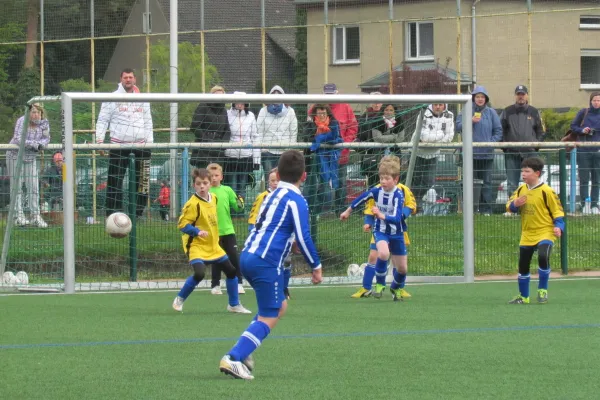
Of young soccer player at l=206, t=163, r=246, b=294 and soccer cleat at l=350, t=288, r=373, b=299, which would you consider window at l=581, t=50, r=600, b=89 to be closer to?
soccer cleat at l=350, t=288, r=373, b=299

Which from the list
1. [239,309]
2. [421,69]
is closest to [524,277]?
Answer: [239,309]

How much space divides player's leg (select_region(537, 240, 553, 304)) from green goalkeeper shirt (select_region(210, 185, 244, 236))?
11.2ft

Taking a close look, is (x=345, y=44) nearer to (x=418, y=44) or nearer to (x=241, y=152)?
(x=418, y=44)

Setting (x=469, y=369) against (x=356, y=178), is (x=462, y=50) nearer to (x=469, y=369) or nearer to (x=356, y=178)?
(x=356, y=178)

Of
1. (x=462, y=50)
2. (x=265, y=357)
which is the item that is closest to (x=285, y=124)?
(x=265, y=357)

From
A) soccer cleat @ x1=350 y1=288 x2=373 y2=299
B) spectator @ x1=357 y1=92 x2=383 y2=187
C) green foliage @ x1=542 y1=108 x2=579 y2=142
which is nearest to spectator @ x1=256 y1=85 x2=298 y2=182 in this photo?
spectator @ x1=357 y1=92 x2=383 y2=187

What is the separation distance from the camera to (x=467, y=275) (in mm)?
13875

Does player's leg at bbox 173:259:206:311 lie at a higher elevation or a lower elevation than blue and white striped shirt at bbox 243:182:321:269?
lower

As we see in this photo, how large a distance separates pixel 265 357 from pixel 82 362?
4.25 feet

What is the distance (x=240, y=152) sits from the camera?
14445mm

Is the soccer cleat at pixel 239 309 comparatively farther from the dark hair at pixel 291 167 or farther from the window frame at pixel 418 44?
the window frame at pixel 418 44

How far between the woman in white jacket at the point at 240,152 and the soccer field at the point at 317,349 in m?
2.65

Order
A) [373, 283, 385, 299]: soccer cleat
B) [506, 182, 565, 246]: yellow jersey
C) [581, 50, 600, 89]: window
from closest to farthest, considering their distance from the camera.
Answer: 1. [506, 182, 565, 246]: yellow jersey
2. [373, 283, 385, 299]: soccer cleat
3. [581, 50, 600, 89]: window

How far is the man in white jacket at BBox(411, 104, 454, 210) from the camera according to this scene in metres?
14.6
